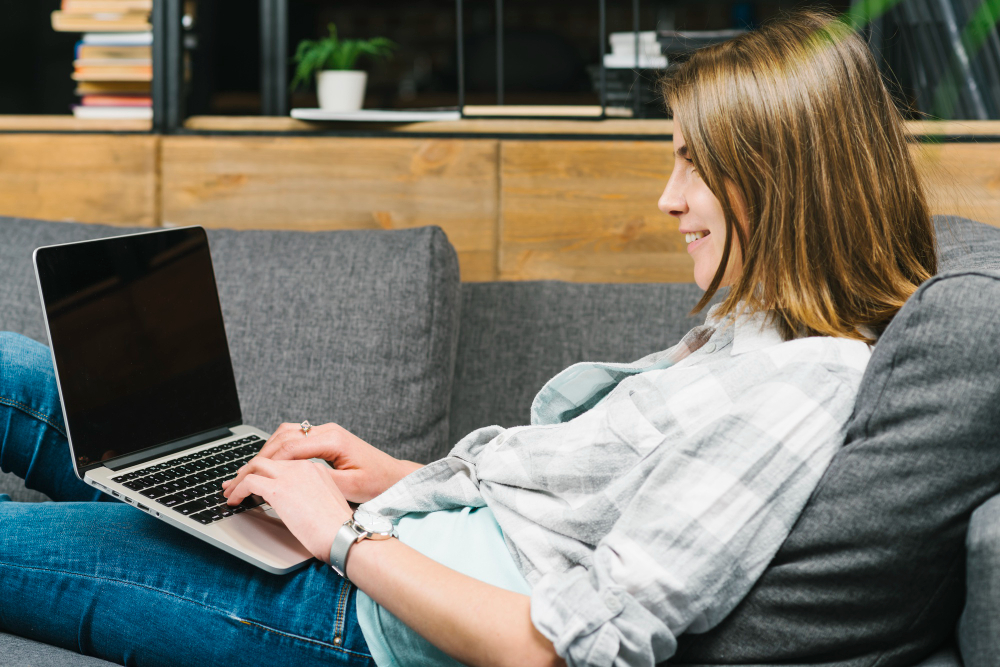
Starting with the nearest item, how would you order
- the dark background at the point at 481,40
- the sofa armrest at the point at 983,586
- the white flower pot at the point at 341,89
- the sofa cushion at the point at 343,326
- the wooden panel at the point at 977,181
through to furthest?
the sofa armrest at the point at 983,586, the sofa cushion at the point at 343,326, the wooden panel at the point at 977,181, the white flower pot at the point at 341,89, the dark background at the point at 481,40

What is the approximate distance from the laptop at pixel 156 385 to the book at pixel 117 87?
897 mm

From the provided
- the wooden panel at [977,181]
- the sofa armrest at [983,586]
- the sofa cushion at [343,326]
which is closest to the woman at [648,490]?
the sofa armrest at [983,586]

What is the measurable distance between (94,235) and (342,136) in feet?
1.80

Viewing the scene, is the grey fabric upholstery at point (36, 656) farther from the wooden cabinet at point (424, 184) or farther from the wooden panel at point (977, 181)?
the wooden panel at point (977, 181)

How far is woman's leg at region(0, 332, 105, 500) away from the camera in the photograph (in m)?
1.11

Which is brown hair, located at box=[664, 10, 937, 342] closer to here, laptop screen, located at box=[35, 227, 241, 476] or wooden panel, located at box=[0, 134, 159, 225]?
laptop screen, located at box=[35, 227, 241, 476]

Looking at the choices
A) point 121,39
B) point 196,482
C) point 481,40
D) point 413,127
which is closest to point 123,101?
point 121,39

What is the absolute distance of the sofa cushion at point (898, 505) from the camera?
2.15 ft

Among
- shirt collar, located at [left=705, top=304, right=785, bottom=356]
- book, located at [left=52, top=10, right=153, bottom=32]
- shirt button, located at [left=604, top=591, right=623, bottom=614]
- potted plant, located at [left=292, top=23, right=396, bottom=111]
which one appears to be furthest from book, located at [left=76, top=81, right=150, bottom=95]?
shirt button, located at [left=604, top=591, right=623, bottom=614]

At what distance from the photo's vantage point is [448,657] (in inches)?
31.3

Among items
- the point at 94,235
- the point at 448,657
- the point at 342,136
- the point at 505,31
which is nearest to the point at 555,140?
the point at 342,136

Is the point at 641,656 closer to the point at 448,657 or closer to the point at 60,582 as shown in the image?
the point at 448,657

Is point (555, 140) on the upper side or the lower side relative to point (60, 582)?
upper

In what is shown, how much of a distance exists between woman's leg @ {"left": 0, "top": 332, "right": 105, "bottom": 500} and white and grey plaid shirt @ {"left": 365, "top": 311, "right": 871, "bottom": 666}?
0.68 metres
